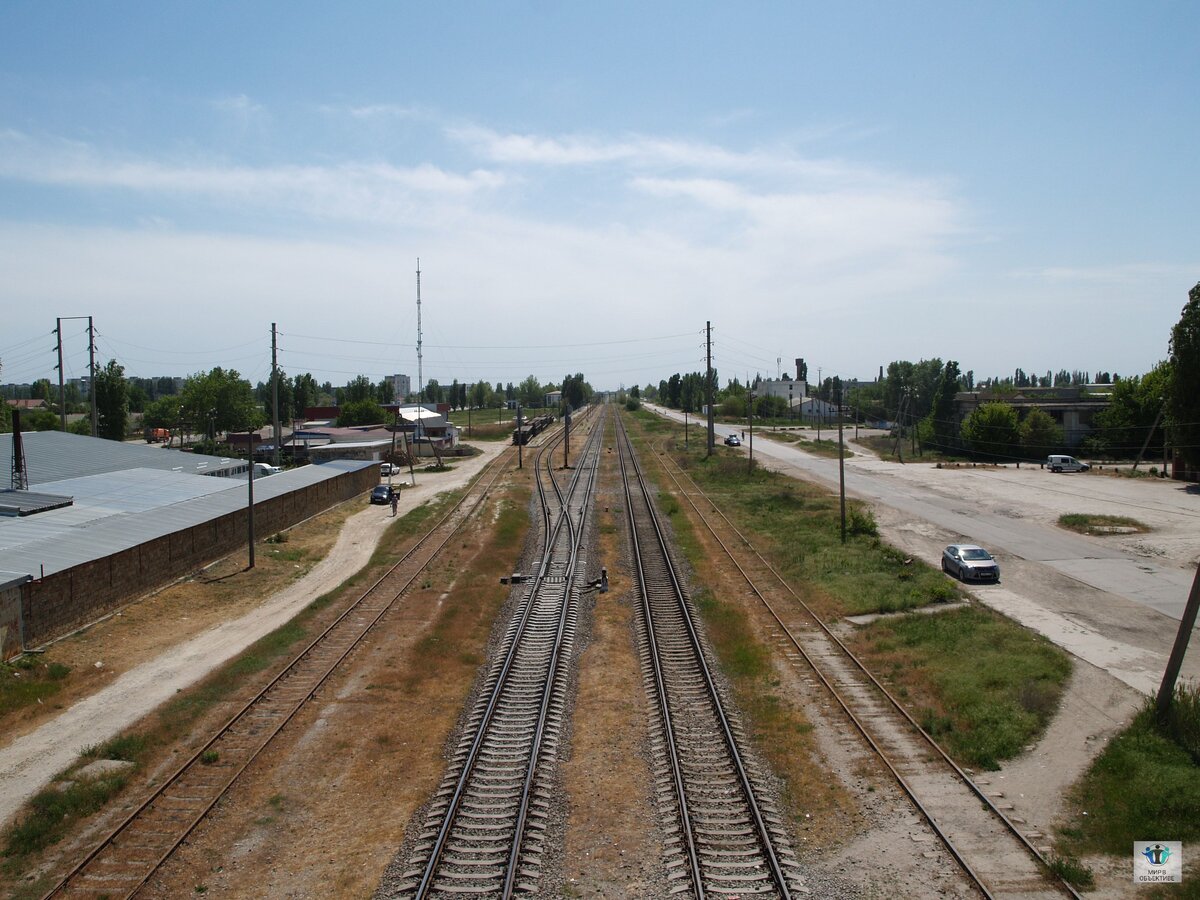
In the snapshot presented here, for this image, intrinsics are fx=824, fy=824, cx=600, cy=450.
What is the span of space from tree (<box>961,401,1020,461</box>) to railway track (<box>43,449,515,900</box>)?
68431mm

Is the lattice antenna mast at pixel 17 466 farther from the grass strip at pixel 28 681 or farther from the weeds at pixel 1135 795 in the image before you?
the weeds at pixel 1135 795

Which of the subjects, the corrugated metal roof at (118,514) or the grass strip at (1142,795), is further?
the corrugated metal roof at (118,514)

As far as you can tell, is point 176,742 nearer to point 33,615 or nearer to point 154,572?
point 33,615

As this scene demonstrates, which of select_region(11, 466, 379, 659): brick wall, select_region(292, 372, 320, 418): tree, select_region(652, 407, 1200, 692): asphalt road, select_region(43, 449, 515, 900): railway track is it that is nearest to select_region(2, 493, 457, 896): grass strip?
select_region(43, 449, 515, 900): railway track

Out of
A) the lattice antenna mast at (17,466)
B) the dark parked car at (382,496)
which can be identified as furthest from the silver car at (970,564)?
the lattice antenna mast at (17,466)

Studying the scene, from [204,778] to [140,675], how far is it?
7511 mm

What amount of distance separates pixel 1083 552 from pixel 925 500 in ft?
52.9

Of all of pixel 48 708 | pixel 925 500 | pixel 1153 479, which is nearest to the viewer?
pixel 48 708

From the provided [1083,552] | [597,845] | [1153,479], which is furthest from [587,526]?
[1153,479]

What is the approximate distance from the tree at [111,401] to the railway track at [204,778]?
7546 cm

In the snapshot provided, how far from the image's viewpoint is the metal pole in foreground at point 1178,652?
565 inches

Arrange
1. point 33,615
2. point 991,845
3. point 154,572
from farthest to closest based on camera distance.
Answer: point 154,572
point 33,615
point 991,845

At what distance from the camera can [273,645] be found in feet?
73.2

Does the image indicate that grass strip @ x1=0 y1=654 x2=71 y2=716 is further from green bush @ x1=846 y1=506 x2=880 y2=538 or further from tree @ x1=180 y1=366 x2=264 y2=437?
tree @ x1=180 y1=366 x2=264 y2=437
